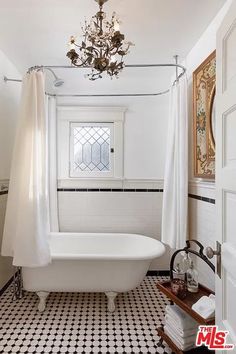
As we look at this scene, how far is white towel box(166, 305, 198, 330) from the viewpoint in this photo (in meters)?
1.51

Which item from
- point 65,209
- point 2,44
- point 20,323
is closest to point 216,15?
point 2,44

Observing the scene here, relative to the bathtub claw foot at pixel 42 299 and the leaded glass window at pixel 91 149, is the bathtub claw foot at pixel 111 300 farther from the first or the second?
the leaded glass window at pixel 91 149

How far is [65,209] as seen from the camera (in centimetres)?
300

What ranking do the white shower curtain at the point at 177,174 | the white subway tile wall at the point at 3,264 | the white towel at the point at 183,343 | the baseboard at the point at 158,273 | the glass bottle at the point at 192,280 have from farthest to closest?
the baseboard at the point at 158,273, the white subway tile wall at the point at 3,264, the white shower curtain at the point at 177,174, the glass bottle at the point at 192,280, the white towel at the point at 183,343

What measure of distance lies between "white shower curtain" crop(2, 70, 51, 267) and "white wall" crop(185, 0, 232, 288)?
1.35 m

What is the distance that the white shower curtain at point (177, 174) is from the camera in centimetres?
221

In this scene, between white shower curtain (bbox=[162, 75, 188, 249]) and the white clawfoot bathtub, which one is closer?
the white clawfoot bathtub

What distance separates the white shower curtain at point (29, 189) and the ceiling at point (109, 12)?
0.34m

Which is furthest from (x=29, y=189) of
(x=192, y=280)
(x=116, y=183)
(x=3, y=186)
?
A: (x=192, y=280)

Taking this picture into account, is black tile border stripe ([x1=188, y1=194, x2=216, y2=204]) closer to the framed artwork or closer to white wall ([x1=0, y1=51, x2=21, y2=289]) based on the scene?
the framed artwork

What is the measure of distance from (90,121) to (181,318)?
235cm

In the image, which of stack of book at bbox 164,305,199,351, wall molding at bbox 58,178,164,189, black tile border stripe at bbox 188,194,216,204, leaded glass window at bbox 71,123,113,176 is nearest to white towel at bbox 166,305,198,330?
stack of book at bbox 164,305,199,351

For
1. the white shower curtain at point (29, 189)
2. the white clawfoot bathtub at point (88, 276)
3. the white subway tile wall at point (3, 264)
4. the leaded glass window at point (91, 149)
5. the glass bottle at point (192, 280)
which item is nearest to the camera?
the glass bottle at point (192, 280)

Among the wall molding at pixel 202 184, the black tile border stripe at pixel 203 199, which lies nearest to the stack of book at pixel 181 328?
the black tile border stripe at pixel 203 199
